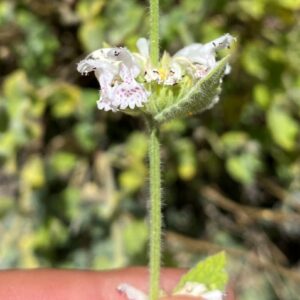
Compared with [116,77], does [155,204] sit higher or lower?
lower

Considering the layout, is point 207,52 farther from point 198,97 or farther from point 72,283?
point 72,283

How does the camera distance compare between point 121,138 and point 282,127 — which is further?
point 121,138

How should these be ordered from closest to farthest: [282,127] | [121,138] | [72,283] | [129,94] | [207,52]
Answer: [129,94], [207,52], [72,283], [282,127], [121,138]

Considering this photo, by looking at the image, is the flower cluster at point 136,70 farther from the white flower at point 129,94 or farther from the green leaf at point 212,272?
the green leaf at point 212,272

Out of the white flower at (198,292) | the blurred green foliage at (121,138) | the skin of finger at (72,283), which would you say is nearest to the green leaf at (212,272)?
the white flower at (198,292)

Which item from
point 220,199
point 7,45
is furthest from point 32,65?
point 220,199

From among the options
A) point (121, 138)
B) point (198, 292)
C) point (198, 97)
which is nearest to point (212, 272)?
point (198, 292)

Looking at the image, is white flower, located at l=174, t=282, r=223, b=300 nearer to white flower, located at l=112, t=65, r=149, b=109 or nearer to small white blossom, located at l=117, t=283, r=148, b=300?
small white blossom, located at l=117, t=283, r=148, b=300
